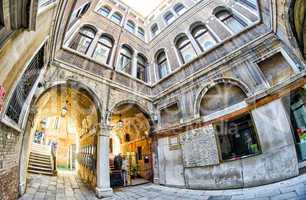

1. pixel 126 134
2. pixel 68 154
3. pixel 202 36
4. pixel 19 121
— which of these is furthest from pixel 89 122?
pixel 68 154

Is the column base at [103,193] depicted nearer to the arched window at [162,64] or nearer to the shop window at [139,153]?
the shop window at [139,153]

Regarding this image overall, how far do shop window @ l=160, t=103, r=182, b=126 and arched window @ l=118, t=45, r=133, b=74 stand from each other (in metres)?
3.74

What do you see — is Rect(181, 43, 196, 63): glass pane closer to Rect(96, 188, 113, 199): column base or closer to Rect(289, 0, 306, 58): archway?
Rect(289, 0, 306, 58): archway

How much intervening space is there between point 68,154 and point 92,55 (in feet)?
51.8

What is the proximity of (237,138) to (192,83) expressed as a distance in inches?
139

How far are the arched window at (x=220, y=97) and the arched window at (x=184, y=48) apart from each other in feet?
10.4

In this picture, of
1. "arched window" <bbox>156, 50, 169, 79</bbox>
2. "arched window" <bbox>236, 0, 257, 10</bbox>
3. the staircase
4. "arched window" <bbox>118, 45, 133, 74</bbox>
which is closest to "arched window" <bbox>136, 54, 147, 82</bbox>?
"arched window" <bbox>118, 45, 133, 74</bbox>

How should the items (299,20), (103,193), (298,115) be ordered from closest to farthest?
(299,20) < (298,115) < (103,193)

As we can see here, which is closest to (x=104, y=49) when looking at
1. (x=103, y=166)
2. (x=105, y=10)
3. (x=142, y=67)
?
(x=142, y=67)

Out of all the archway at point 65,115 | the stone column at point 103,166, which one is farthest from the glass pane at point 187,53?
the stone column at point 103,166

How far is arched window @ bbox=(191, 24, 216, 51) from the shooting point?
32.3 ft

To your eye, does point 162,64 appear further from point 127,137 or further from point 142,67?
point 127,137

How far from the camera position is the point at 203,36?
10.5m

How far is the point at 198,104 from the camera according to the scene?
335 inches
